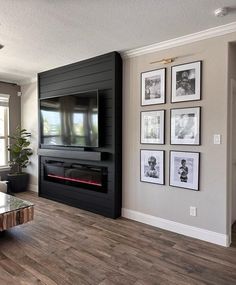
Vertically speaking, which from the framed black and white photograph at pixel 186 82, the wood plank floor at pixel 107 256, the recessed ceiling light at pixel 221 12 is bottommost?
the wood plank floor at pixel 107 256

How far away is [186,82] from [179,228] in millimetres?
1936

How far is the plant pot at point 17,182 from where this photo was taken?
15.9 ft

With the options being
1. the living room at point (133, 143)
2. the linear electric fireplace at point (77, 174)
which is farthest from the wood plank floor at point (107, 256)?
A: the linear electric fireplace at point (77, 174)

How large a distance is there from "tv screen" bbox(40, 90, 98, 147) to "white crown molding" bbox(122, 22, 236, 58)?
33.0 inches

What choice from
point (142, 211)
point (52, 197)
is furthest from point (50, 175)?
point (142, 211)

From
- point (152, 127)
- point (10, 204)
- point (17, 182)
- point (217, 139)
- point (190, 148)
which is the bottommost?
point (17, 182)

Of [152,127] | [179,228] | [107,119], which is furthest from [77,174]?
[179,228]

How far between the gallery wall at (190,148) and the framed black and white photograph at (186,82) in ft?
0.19

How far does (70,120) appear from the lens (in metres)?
3.81

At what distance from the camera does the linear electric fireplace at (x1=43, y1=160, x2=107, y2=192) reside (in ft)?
11.8

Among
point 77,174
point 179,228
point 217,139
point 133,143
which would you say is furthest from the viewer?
point 77,174

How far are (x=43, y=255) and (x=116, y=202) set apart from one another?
4.38 feet

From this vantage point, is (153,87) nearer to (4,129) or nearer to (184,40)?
(184,40)

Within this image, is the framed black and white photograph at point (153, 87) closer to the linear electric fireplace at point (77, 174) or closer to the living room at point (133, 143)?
the living room at point (133, 143)
